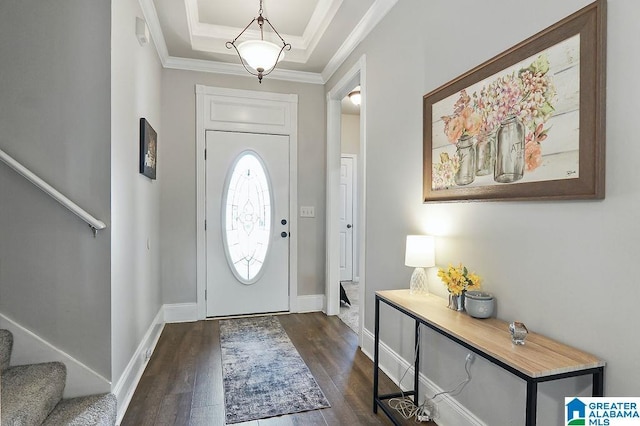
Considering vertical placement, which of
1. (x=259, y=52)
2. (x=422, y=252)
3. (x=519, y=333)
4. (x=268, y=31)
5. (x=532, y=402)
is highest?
(x=268, y=31)

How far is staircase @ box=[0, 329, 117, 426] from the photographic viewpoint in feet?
5.13

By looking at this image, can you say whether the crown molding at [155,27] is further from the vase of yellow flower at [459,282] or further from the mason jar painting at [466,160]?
the vase of yellow flower at [459,282]

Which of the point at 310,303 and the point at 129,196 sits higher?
the point at 129,196

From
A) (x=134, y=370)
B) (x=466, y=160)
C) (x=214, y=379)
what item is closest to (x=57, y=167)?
(x=134, y=370)

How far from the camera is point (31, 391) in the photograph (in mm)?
1655

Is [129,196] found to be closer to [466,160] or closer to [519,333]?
[466,160]

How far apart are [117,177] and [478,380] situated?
2241mm

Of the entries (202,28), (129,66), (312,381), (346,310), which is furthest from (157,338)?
(202,28)

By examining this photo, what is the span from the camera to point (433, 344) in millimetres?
2070

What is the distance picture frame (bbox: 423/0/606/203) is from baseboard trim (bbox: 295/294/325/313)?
249 centimetres

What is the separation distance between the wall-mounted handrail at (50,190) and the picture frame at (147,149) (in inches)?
33.4

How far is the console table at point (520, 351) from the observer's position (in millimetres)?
1110

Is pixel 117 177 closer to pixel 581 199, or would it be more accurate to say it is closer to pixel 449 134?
pixel 449 134

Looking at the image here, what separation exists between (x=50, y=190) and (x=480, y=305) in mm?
2183
